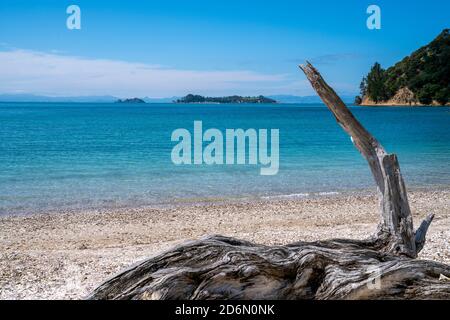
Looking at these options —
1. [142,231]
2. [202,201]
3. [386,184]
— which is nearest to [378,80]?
[202,201]

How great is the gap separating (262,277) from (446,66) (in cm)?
16364

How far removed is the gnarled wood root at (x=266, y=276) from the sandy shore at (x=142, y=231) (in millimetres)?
3545

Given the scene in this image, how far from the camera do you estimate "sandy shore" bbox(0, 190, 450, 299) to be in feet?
33.8

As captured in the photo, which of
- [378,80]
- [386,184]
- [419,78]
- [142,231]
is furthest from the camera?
[378,80]

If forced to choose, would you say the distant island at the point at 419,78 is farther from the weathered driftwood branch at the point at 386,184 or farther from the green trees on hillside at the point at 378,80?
the weathered driftwood branch at the point at 386,184

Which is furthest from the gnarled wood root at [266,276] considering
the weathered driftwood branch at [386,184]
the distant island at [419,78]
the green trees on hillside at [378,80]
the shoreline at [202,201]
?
the green trees on hillside at [378,80]

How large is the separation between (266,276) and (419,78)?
563 ft

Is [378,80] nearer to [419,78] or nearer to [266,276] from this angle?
[419,78]

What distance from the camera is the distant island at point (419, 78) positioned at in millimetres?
156337

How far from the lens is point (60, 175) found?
94.1 ft

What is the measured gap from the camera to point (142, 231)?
15.3 m
